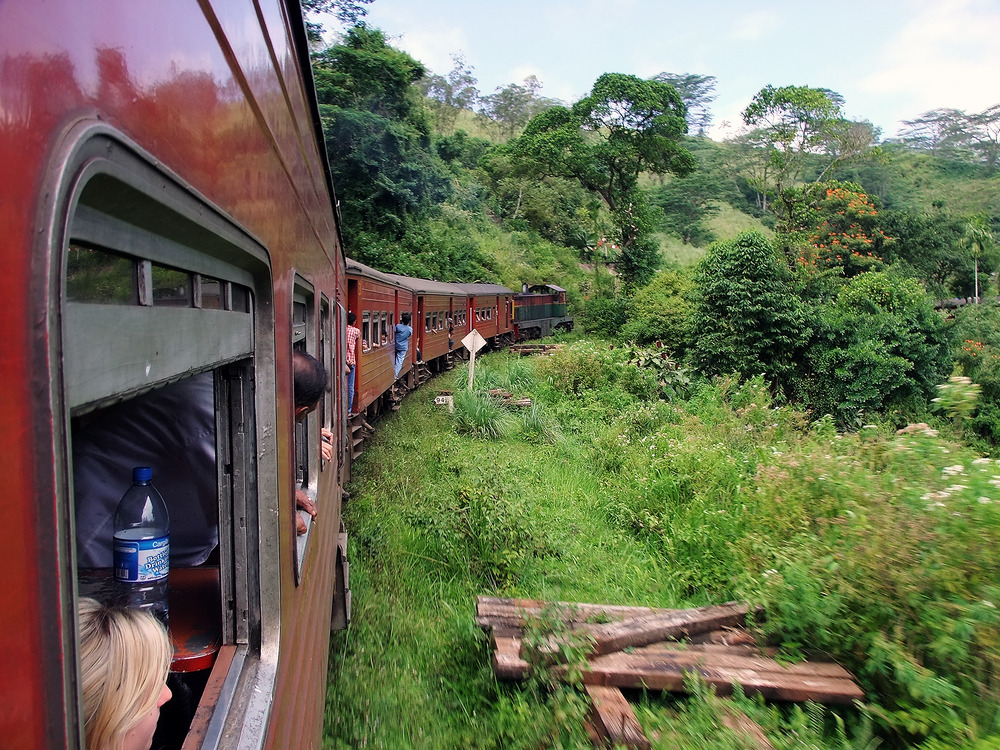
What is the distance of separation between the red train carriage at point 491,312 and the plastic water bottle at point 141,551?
1846cm

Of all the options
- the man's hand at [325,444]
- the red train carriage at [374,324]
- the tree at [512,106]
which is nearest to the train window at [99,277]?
the man's hand at [325,444]

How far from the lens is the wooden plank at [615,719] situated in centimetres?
363

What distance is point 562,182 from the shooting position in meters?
44.2

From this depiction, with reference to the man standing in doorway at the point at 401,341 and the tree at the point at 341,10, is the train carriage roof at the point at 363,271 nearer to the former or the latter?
the man standing in doorway at the point at 401,341

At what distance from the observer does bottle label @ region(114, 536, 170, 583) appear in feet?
5.02

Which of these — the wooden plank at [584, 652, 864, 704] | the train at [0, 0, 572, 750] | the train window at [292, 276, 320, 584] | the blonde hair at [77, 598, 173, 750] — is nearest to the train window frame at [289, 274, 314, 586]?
the train window at [292, 276, 320, 584]

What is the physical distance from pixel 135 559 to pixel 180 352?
726 mm

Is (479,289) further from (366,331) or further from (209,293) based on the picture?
(209,293)

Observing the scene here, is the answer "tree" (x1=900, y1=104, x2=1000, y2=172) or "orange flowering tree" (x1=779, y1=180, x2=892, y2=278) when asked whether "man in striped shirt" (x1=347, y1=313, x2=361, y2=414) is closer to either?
"orange flowering tree" (x1=779, y1=180, x2=892, y2=278)

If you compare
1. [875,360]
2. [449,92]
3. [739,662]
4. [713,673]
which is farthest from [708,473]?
[449,92]

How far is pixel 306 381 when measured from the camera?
2510 millimetres

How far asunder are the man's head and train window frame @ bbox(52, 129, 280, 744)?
2.27ft

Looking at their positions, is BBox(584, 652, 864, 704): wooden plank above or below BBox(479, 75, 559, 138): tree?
below

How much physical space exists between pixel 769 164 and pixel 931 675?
92.9ft
